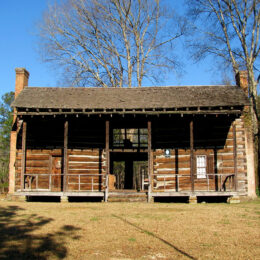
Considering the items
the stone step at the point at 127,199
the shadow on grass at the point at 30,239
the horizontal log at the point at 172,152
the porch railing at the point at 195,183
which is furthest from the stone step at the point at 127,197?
the shadow on grass at the point at 30,239

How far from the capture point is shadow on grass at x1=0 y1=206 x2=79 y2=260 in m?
7.88

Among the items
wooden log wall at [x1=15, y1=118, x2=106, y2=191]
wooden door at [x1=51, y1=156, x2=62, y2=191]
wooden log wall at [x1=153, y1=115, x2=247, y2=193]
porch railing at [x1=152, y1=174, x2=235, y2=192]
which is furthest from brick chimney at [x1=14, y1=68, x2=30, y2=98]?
porch railing at [x1=152, y1=174, x2=235, y2=192]

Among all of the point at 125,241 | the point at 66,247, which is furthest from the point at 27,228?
the point at 125,241

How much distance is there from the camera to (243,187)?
20.0m

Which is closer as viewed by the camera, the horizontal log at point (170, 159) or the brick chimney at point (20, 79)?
the horizontal log at point (170, 159)

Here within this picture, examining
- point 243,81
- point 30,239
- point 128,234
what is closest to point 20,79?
point 243,81

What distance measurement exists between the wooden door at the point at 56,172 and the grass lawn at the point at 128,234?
6.54 meters

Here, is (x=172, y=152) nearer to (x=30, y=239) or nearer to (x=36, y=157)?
(x=36, y=157)

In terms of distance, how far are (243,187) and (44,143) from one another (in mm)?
11811

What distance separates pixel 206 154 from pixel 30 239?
1334 centimetres

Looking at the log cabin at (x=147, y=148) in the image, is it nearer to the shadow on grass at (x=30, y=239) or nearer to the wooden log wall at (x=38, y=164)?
the wooden log wall at (x=38, y=164)

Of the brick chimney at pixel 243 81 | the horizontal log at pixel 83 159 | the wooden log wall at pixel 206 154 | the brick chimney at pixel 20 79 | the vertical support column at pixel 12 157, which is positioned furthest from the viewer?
the brick chimney at pixel 20 79

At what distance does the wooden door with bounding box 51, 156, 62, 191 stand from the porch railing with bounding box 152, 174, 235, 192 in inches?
217

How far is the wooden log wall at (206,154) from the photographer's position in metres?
20.1
